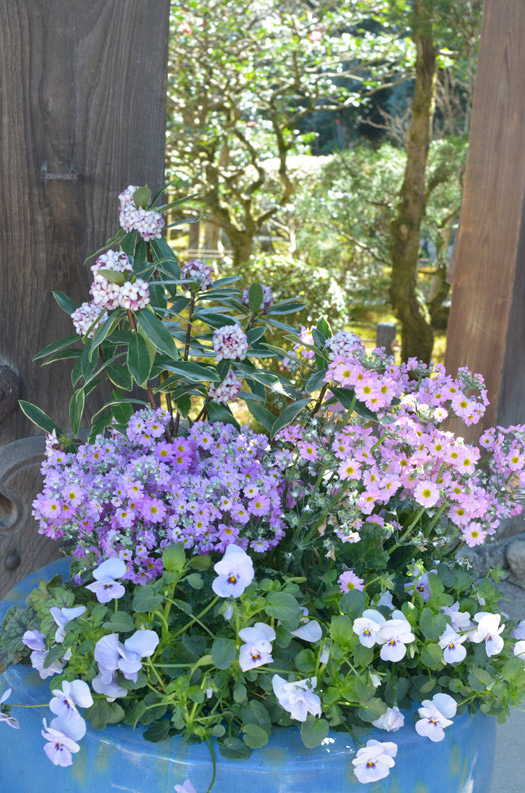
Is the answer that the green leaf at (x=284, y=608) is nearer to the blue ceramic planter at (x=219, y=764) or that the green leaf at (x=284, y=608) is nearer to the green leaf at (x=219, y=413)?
the blue ceramic planter at (x=219, y=764)

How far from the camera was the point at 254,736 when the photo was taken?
85 centimetres

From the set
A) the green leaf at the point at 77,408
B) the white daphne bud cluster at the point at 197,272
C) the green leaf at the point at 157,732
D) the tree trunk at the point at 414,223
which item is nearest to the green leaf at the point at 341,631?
the green leaf at the point at 157,732

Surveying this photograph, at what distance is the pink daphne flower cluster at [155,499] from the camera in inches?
39.9

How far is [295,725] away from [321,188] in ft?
21.2

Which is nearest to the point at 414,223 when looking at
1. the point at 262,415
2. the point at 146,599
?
the point at 262,415

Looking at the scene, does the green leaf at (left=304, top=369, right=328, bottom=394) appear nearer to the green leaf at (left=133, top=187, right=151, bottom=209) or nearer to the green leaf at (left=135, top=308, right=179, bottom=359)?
the green leaf at (left=135, top=308, right=179, bottom=359)

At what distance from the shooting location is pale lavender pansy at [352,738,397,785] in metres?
0.85

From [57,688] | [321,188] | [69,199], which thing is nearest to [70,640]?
[57,688]

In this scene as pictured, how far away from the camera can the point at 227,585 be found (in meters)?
0.89

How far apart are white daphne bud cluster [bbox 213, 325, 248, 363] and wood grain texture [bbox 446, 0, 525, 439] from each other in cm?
147

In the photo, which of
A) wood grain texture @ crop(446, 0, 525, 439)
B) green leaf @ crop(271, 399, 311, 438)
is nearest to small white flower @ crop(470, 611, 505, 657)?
green leaf @ crop(271, 399, 311, 438)

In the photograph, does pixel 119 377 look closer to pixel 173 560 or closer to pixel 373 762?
pixel 173 560

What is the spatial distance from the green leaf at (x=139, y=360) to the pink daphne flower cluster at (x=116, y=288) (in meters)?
0.08

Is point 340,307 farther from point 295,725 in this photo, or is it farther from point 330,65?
point 295,725
